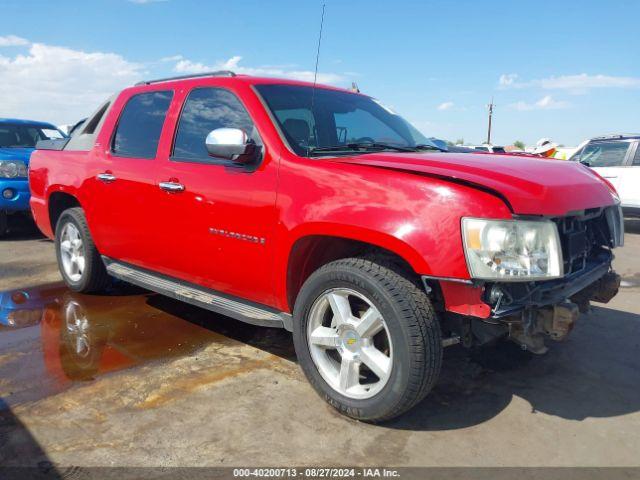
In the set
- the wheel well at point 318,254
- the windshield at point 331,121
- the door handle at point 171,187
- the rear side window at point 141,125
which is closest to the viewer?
the wheel well at point 318,254

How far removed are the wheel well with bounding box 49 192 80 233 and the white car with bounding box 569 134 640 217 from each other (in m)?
8.42

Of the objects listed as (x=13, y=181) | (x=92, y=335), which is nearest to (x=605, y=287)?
(x=92, y=335)

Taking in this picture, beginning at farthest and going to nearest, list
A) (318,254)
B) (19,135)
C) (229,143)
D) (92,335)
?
(19,135), (92,335), (318,254), (229,143)

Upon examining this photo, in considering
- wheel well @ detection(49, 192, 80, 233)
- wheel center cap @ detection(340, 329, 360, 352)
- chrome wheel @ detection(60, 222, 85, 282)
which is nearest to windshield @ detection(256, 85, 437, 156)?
wheel center cap @ detection(340, 329, 360, 352)

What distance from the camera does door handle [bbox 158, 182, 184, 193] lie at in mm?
3604

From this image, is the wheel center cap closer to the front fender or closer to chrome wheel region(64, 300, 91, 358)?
the front fender

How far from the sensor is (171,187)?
3.66 metres

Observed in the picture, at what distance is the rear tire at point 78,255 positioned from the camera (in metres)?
4.82

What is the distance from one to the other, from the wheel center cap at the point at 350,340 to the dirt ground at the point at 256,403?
1.26 ft

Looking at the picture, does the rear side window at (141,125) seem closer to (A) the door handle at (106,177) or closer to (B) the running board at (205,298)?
(A) the door handle at (106,177)

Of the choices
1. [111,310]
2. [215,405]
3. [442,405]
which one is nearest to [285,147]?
[215,405]

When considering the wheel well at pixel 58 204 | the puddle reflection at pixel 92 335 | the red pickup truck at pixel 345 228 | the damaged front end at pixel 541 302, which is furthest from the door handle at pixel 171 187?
the damaged front end at pixel 541 302

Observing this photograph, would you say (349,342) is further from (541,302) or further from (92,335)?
(92,335)

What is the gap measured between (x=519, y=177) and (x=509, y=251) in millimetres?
461
